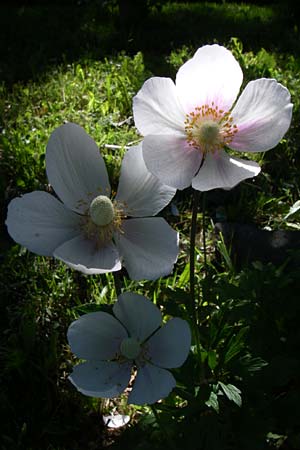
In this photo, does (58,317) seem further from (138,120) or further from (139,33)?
(139,33)

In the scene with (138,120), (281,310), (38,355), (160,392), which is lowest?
(38,355)

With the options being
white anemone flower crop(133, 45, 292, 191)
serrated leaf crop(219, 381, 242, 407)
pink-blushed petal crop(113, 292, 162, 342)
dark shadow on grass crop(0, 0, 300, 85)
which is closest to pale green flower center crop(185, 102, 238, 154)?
white anemone flower crop(133, 45, 292, 191)

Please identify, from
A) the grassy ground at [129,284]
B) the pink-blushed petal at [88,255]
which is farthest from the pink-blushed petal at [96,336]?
the grassy ground at [129,284]

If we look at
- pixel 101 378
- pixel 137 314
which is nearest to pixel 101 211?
pixel 137 314

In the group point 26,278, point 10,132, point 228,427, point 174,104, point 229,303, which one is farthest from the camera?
point 10,132

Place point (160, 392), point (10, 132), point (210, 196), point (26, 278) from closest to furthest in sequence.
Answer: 1. point (160, 392)
2. point (26, 278)
3. point (210, 196)
4. point (10, 132)

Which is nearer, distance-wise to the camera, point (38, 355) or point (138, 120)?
point (138, 120)

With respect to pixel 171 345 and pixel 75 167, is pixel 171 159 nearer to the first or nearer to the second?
pixel 75 167

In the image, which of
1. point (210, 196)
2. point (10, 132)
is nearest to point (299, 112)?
point (210, 196)
